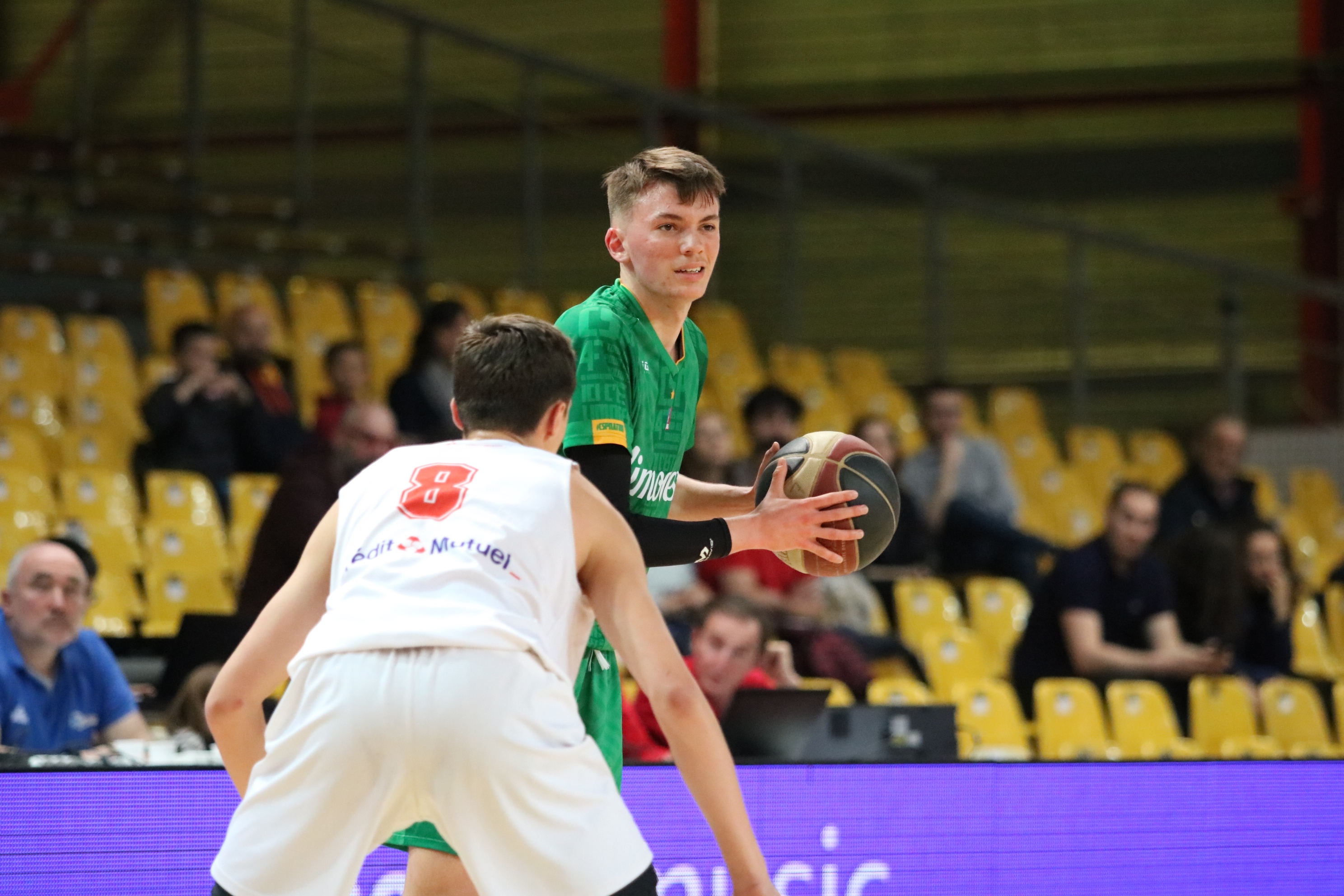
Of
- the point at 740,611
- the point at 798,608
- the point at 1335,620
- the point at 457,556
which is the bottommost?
the point at 1335,620

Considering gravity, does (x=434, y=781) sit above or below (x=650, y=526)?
below

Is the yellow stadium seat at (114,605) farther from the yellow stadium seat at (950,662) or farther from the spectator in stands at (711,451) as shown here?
the yellow stadium seat at (950,662)

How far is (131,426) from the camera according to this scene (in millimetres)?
9219

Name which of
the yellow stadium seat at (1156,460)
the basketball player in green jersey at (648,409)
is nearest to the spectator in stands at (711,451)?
the yellow stadium seat at (1156,460)

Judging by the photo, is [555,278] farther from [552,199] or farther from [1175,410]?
[1175,410]

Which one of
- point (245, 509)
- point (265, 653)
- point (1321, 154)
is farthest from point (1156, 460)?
point (265, 653)

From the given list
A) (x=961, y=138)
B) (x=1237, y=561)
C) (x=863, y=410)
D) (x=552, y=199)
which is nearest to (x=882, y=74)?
(x=961, y=138)

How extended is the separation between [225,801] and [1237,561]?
6.19 m

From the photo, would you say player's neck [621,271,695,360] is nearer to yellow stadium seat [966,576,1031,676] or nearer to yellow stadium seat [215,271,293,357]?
yellow stadium seat [966,576,1031,676]

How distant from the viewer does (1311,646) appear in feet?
31.4

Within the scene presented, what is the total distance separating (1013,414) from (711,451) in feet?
15.3

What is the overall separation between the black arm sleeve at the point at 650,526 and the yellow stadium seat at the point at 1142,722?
183 inches

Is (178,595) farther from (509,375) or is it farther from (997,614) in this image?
(509,375)

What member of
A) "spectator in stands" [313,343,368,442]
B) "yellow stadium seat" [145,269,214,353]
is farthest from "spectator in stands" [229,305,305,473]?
"yellow stadium seat" [145,269,214,353]
